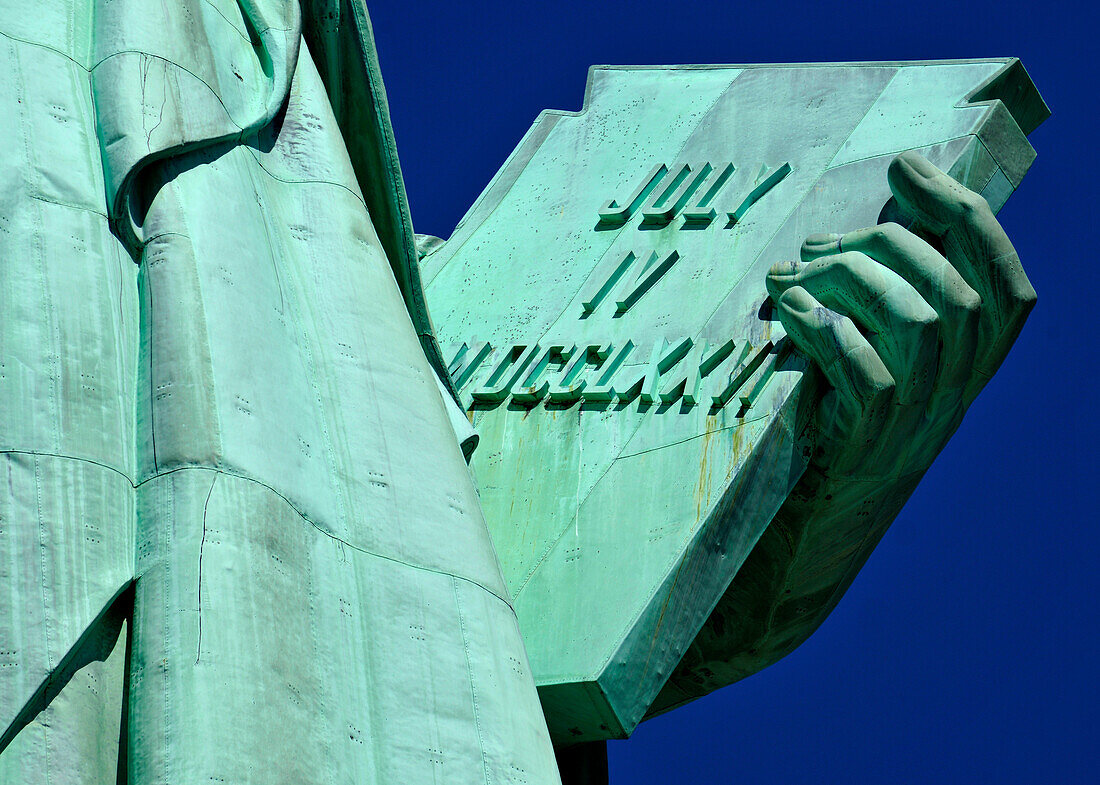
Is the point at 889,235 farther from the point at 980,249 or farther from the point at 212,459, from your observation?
the point at 212,459

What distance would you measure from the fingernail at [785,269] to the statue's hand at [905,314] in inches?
2.6

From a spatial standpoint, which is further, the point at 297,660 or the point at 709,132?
the point at 709,132

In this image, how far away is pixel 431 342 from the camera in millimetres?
7094

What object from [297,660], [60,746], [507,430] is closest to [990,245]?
[507,430]

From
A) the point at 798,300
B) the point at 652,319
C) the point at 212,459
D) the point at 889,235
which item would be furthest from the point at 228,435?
the point at 652,319

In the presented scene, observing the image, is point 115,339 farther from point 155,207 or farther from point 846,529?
point 846,529

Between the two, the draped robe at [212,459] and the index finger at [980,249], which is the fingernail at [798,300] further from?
the draped robe at [212,459]

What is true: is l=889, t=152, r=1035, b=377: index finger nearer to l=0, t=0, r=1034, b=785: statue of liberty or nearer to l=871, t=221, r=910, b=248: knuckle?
l=871, t=221, r=910, b=248: knuckle

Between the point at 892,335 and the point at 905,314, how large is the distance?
0.34 ft

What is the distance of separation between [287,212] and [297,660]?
1.71m

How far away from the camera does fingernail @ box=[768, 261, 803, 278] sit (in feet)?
29.4

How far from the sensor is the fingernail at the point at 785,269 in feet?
29.4

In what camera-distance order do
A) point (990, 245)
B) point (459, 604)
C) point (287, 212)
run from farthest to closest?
point (990, 245), point (287, 212), point (459, 604)

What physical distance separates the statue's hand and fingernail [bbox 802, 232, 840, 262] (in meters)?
0.05
